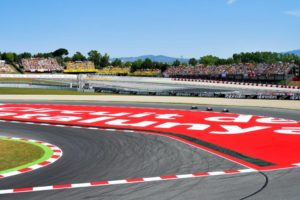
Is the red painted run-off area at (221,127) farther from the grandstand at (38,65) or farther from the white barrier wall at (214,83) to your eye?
the grandstand at (38,65)

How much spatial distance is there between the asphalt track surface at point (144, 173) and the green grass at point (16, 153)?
1.03 meters

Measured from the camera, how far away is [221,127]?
71.1 feet

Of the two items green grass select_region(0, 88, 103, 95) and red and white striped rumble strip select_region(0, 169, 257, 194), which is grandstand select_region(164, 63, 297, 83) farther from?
red and white striped rumble strip select_region(0, 169, 257, 194)

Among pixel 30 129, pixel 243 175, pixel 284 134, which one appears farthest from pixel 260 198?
pixel 30 129

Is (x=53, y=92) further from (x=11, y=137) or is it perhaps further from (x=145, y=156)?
(x=145, y=156)

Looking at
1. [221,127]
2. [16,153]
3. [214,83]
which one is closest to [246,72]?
[214,83]

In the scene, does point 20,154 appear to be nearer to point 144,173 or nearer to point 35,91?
point 144,173

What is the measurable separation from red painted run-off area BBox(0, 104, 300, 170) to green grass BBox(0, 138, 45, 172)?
6.22 meters

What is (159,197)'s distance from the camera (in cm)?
904

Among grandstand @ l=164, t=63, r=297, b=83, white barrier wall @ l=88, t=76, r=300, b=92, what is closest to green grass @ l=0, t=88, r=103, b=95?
white barrier wall @ l=88, t=76, r=300, b=92

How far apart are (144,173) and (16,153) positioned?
5470 millimetres

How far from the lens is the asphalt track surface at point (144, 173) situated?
30.5 feet

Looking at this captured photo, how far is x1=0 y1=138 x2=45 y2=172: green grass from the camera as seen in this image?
1279cm

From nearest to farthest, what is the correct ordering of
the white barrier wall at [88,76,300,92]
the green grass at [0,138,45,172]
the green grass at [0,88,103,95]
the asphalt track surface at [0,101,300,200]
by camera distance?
1. the asphalt track surface at [0,101,300,200]
2. the green grass at [0,138,45,172]
3. the green grass at [0,88,103,95]
4. the white barrier wall at [88,76,300,92]
